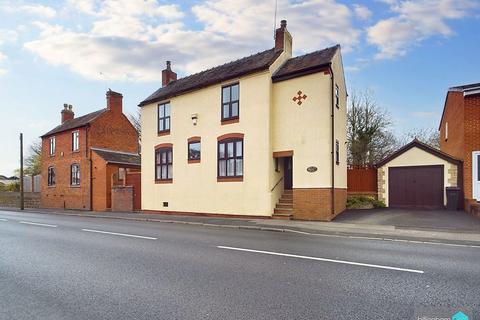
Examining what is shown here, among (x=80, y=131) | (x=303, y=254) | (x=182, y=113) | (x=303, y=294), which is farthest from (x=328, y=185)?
(x=80, y=131)

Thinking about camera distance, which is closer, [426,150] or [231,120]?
[231,120]

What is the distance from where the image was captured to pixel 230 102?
18922mm

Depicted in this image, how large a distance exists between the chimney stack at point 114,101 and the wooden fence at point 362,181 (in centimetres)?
2195

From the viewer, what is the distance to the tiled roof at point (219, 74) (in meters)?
18.3

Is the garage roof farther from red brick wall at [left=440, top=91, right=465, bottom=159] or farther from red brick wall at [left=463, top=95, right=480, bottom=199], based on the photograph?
red brick wall at [left=463, top=95, right=480, bottom=199]

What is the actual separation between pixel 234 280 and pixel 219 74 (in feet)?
53.2

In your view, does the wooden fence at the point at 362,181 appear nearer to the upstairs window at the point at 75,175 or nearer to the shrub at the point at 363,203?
the shrub at the point at 363,203

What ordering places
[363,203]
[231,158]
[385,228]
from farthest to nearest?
[363,203], [231,158], [385,228]

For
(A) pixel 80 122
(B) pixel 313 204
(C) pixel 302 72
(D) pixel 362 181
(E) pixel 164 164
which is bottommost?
(B) pixel 313 204

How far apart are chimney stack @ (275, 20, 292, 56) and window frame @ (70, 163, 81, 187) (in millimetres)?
21007

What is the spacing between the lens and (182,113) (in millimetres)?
21203

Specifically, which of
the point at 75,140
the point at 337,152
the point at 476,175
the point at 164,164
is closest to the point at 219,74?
the point at 164,164

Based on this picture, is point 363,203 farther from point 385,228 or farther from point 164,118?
point 164,118

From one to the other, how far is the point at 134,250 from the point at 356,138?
28437 mm
